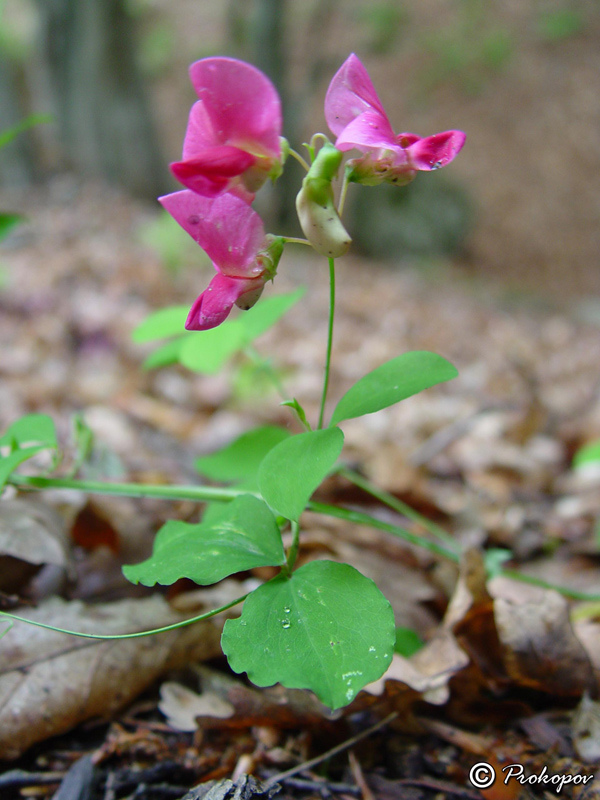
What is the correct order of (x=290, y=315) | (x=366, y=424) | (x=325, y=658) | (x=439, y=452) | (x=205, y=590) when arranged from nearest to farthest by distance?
(x=325, y=658), (x=205, y=590), (x=439, y=452), (x=366, y=424), (x=290, y=315)

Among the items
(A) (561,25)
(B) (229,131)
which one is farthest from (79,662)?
(A) (561,25)

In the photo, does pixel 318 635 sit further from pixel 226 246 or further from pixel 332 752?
pixel 226 246

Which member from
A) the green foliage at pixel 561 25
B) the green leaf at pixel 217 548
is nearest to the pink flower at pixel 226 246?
the green leaf at pixel 217 548

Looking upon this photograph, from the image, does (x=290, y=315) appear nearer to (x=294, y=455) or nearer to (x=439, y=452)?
(x=439, y=452)

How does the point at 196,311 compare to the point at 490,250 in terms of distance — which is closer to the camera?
the point at 196,311

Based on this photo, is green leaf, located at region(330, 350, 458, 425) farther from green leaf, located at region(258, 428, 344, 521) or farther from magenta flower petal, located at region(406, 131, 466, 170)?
magenta flower petal, located at region(406, 131, 466, 170)

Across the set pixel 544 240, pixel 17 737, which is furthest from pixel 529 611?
pixel 544 240
